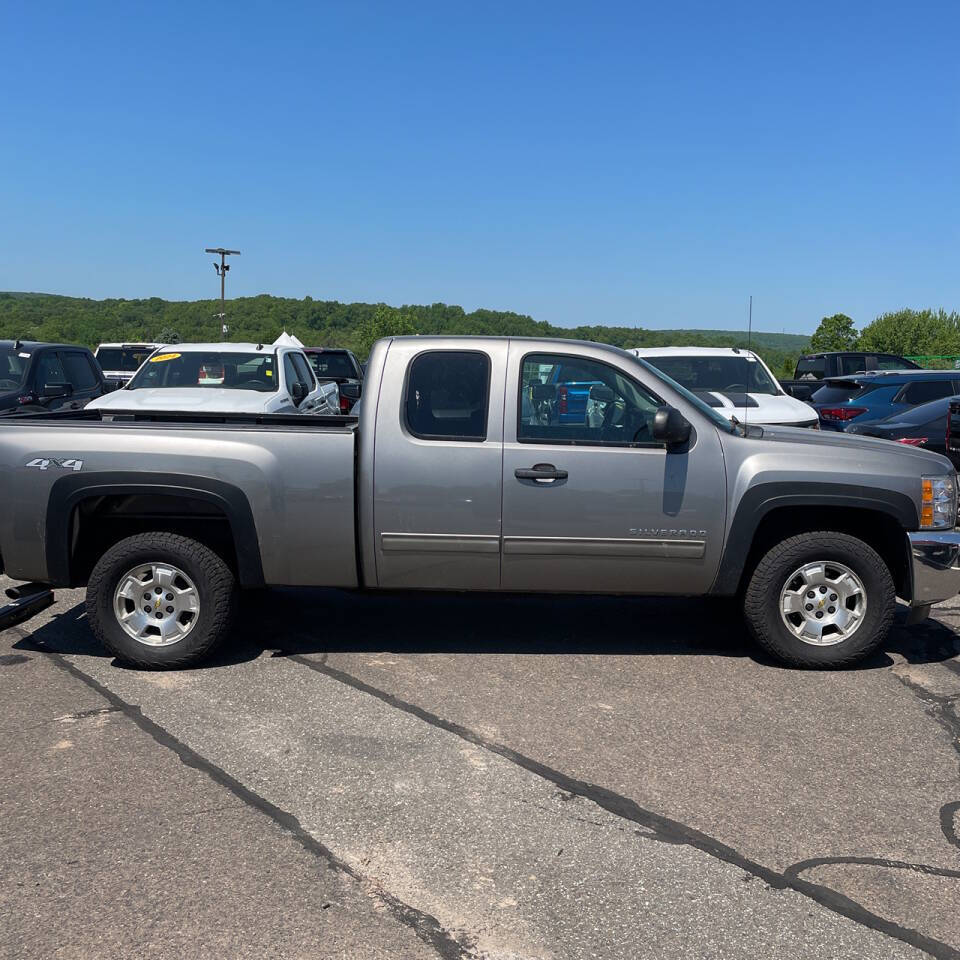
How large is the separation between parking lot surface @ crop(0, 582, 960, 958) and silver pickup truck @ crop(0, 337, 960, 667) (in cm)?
44

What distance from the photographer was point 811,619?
6.04m

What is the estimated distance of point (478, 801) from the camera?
4246 millimetres

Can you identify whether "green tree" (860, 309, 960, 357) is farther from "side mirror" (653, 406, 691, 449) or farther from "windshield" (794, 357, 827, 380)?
"side mirror" (653, 406, 691, 449)

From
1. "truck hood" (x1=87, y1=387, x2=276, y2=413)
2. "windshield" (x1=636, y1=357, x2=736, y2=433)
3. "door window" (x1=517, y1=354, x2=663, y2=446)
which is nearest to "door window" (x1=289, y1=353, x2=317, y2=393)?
"truck hood" (x1=87, y1=387, x2=276, y2=413)

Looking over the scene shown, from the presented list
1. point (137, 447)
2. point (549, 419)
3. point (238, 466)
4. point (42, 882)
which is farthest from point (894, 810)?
point (137, 447)

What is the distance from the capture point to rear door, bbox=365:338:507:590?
5.84 meters

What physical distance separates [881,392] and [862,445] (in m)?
11.7

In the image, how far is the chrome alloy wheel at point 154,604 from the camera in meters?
5.95

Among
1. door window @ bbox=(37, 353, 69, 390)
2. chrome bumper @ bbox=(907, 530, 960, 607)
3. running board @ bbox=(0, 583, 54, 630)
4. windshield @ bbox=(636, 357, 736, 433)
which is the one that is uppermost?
windshield @ bbox=(636, 357, 736, 433)

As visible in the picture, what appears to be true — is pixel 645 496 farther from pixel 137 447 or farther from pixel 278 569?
pixel 137 447

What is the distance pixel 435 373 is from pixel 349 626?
75.7 inches

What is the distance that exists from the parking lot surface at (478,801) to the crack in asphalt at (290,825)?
0.04 feet

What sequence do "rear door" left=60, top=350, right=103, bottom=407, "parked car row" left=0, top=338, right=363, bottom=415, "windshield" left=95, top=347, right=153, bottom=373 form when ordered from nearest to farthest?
"parked car row" left=0, top=338, right=363, bottom=415 < "rear door" left=60, top=350, right=103, bottom=407 < "windshield" left=95, top=347, right=153, bottom=373

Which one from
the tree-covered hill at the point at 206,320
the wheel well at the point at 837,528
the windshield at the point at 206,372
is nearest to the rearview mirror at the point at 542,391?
the wheel well at the point at 837,528
